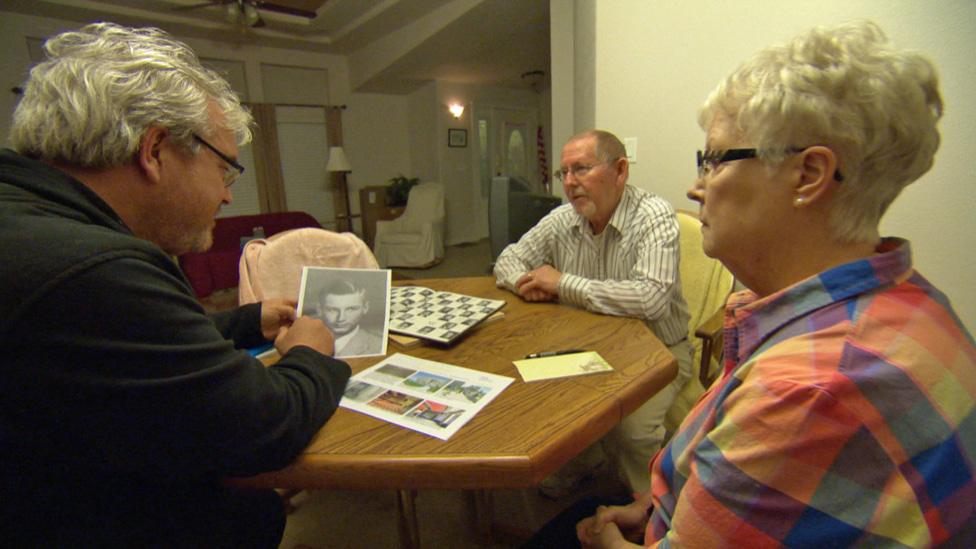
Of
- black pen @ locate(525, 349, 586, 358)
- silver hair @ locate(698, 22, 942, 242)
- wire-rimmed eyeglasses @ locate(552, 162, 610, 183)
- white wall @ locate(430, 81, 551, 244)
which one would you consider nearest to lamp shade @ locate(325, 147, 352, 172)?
white wall @ locate(430, 81, 551, 244)

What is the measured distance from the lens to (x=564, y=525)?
95 cm

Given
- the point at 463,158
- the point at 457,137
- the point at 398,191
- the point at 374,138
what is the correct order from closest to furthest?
1. the point at 398,191
2. the point at 374,138
3. the point at 457,137
4. the point at 463,158

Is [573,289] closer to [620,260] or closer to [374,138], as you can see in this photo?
[620,260]

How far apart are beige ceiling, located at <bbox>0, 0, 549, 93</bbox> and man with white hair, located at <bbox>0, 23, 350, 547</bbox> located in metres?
4.07

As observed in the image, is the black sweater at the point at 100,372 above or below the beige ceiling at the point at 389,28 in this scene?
below

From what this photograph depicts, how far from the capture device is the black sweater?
568mm

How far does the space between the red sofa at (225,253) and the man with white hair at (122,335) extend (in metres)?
3.09

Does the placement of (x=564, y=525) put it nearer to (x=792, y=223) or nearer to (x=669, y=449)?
(x=669, y=449)

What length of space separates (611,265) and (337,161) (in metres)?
5.27

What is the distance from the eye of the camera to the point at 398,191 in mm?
6562

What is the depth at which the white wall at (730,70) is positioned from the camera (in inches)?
68.1

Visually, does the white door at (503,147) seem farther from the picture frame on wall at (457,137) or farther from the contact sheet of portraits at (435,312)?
the contact sheet of portraits at (435,312)

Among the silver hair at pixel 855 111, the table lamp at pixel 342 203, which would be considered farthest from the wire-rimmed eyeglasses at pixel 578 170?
the table lamp at pixel 342 203

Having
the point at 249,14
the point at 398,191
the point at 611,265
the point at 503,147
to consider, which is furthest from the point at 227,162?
the point at 503,147
